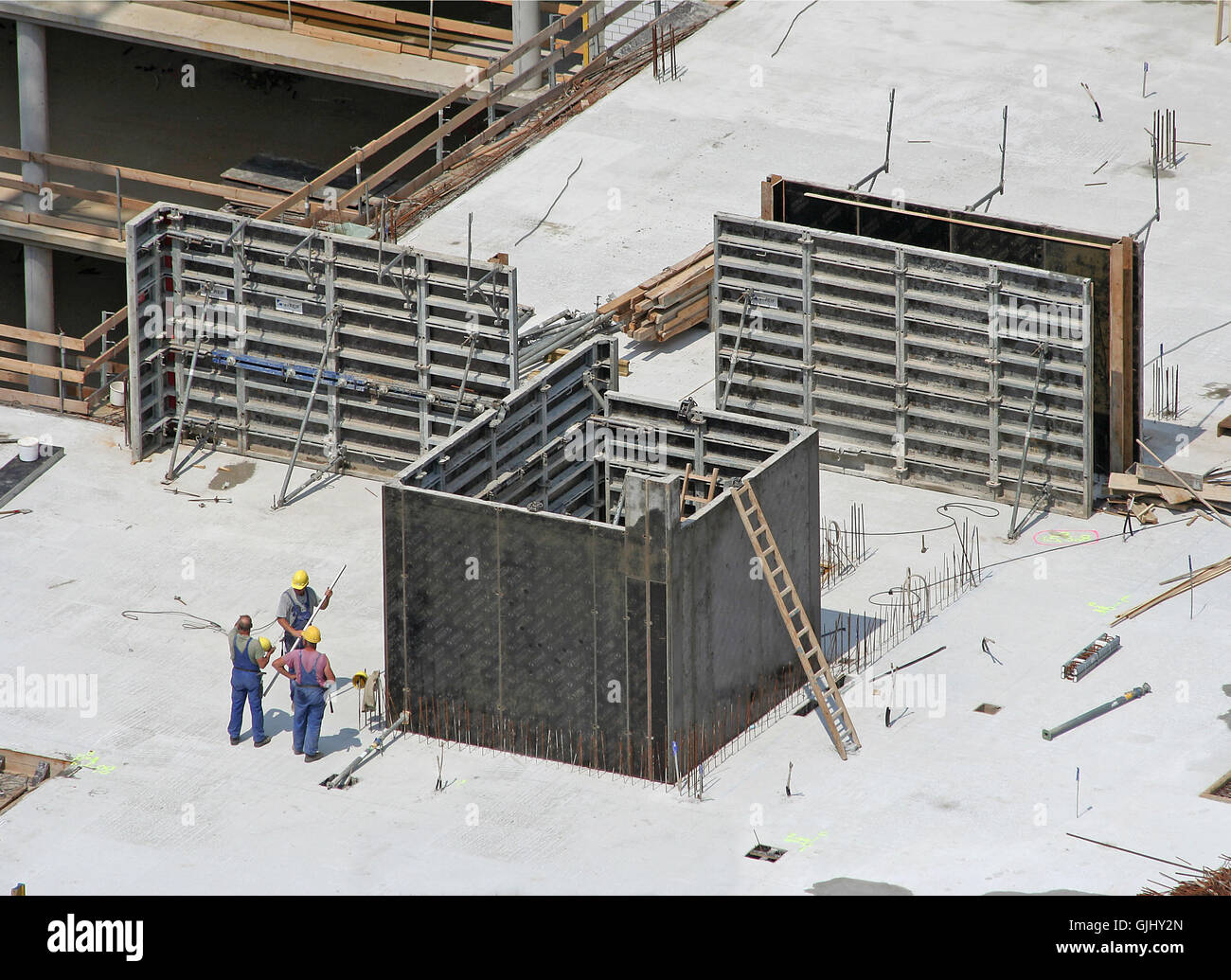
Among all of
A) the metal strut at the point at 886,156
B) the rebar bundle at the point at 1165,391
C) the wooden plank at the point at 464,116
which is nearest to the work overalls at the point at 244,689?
the rebar bundle at the point at 1165,391

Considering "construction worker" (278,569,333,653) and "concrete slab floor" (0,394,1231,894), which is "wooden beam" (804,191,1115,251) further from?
"construction worker" (278,569,333,653)

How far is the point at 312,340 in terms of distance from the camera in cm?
3222

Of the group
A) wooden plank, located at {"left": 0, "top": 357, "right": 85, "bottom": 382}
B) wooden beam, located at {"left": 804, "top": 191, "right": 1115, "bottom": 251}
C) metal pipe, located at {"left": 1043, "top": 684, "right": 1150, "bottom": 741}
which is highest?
wooden beam, located at {"left": 804, "top": 191, "right": 1115, "bottom": 251}

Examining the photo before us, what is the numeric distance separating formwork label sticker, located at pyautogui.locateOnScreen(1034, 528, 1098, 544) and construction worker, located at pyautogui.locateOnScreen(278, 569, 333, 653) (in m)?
8.21

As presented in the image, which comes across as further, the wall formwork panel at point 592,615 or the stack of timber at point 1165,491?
the stack of timber at point 1165,491

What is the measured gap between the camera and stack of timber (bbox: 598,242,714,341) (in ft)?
115

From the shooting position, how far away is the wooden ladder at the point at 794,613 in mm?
26266

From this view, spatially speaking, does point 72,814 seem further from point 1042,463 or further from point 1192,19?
point 1192,19

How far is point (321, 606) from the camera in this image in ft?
90.4

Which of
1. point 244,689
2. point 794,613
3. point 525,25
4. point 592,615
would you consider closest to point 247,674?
point 244,689

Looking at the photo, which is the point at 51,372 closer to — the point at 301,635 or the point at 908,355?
the point at 301,635

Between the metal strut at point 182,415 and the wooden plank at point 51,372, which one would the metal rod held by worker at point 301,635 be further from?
the wooden plank at point 51,372

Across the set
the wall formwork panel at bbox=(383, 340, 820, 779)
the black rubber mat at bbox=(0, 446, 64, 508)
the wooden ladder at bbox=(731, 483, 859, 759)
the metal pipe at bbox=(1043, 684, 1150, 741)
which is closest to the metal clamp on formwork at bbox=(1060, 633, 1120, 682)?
the metal pipe at bbox=(1043, 684, 1150, 741)

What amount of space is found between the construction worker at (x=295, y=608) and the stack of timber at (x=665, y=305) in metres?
8.86
